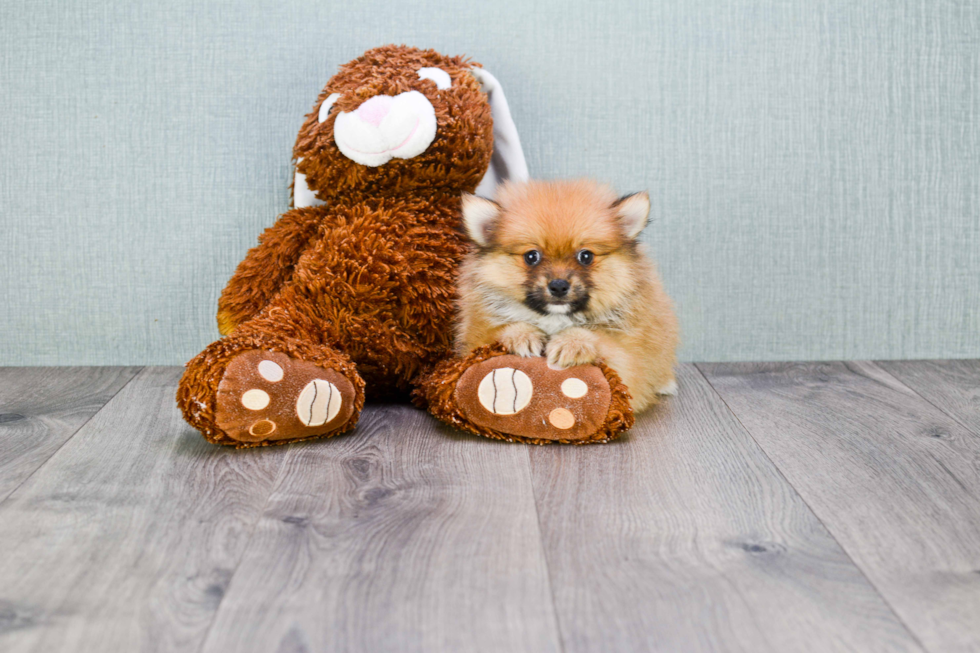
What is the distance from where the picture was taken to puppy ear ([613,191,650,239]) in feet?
3.69

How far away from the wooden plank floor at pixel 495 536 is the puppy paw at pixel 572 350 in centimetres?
11

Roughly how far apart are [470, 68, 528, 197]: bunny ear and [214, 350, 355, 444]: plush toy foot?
1.45 feet

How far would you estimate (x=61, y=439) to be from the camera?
111 cm

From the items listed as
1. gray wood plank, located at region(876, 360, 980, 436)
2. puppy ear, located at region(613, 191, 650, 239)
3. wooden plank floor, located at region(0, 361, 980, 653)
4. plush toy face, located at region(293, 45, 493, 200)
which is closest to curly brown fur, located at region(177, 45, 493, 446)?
plush toy face, located at region(293, 45, 493, 200)

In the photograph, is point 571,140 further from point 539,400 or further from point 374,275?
point 539,400

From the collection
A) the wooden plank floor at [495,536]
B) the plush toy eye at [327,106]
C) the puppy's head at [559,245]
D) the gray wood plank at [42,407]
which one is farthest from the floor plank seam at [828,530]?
the gray wood plank at [42,407]

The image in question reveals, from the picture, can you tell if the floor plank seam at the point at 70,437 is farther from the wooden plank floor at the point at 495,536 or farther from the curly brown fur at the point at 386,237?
the curly brown fur at the point at 386,237

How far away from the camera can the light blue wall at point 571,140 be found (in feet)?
4.77

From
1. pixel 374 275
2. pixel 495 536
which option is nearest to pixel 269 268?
pixel 374 275

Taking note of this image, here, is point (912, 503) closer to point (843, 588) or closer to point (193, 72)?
point (843, 588)

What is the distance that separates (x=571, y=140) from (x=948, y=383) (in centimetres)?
76

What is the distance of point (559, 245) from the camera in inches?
43.1

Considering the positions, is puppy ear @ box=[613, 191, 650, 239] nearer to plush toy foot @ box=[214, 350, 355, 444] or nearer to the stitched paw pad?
the stitched paw pad

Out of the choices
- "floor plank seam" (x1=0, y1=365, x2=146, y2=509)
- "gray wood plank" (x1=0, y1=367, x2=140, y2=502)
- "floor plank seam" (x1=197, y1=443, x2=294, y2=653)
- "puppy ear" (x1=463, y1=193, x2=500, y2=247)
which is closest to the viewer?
"floor plank seam" (x1=197, y1=443, x2=294, y2=653)
